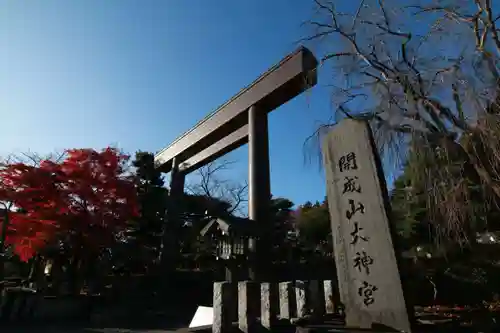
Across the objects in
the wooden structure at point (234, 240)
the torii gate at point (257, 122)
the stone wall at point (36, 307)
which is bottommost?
the stone wall at point (36, 307)

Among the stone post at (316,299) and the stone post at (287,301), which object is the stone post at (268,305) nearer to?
the stone post at (287,301)

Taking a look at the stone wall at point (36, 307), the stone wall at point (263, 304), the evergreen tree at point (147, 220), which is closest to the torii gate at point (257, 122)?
the stone wall at point (263, 304)

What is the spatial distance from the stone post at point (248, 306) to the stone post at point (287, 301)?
0.27 metres

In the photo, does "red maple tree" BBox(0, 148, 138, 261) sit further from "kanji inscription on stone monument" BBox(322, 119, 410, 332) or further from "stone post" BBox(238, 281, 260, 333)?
"kanji inscription on stone monument" BBox(322, 119, 410, 332)

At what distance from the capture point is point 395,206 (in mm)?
14633

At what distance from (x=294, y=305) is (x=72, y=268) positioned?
42.5ft

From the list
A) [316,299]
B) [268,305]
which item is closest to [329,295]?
[316,299]

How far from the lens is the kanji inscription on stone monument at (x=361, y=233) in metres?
3.26

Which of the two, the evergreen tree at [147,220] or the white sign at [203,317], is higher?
the evergreen tree at [147,220]

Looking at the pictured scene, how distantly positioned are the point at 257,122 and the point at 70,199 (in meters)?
7.15

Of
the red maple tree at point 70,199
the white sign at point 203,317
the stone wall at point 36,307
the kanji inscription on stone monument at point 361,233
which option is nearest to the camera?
the kanji inscription on stone monument at point 361,233

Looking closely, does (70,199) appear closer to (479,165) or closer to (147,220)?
(147,220)

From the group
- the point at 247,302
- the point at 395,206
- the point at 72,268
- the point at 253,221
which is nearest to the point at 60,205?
the point at 72,268

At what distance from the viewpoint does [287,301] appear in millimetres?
3660
